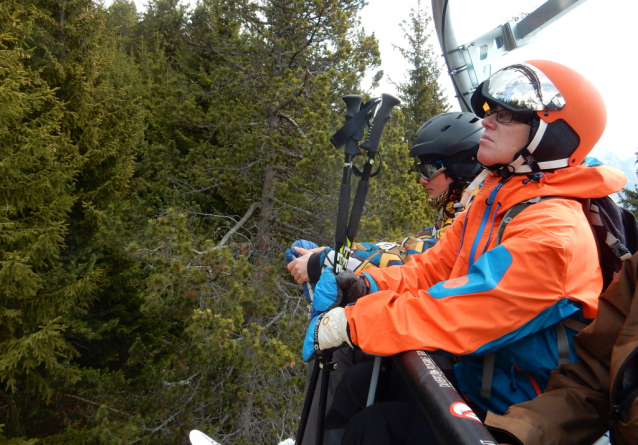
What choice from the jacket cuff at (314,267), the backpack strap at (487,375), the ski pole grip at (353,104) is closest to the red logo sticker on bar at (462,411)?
the backpack strap at (487,375)

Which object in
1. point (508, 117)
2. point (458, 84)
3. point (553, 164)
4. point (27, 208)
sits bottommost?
point (553, 164)

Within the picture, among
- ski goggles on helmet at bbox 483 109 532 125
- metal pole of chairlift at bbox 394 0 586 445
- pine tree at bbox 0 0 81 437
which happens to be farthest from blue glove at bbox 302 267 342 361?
pine tree at bbox 0 0 81 437

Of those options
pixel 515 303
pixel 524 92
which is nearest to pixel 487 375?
pixel 515 303

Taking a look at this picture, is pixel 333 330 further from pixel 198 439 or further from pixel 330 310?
pixel 198 439

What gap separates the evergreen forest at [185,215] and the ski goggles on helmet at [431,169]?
288 cm

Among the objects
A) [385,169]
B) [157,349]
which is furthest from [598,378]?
[157,349]

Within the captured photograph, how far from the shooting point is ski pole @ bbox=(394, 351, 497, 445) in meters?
0.98

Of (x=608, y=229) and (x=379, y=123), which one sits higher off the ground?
(x=379, y=123)

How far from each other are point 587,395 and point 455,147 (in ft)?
9.04

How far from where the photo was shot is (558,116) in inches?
69.1

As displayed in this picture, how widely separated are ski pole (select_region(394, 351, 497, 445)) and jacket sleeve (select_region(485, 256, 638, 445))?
17cm

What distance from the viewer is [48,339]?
23.2ft

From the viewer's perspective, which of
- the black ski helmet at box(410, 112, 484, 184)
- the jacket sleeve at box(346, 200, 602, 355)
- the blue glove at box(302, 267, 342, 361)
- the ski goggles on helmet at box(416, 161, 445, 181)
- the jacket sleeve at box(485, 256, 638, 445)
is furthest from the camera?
the ski goggles on helmet at box(416, 161, 445, 181)

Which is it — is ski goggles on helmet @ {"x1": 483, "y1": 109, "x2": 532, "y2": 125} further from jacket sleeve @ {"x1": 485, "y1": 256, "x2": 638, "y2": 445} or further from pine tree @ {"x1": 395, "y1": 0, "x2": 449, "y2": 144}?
pine tree @ {"x1": 395, "y1": 0, "x2": 449, "y2": 144}
